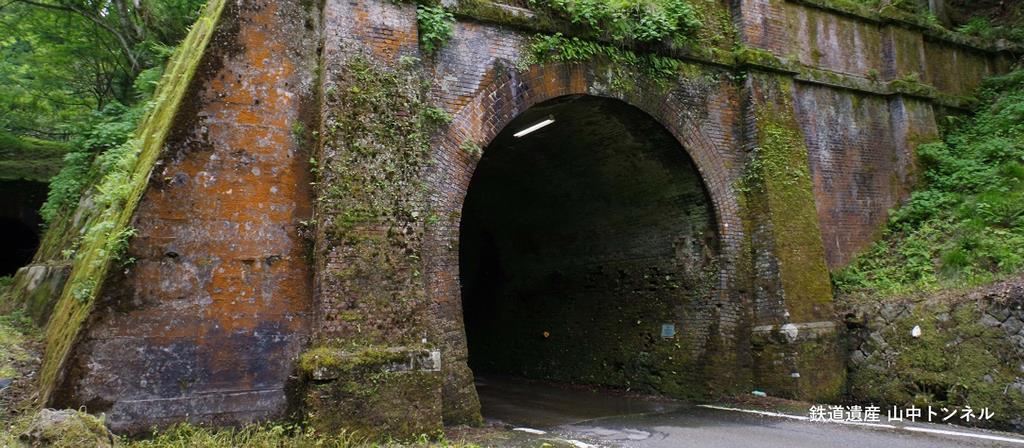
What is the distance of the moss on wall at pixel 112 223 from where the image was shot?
259 inches

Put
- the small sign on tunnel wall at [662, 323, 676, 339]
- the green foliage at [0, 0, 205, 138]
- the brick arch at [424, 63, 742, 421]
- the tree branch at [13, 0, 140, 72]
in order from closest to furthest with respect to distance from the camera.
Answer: the brick arch at [424, 63, 742, 421] < the small sign on tunnel wall at [662, 323, 676, 339] < the green foliage at [0, 0, 205, 138] < the tree branch at [13, 0, 140, 72]

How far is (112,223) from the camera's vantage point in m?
7.11

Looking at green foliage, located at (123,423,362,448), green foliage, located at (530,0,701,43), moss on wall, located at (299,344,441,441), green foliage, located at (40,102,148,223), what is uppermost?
green foliage, located at (530,0,701,43)

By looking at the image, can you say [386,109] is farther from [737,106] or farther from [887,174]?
[887,174]

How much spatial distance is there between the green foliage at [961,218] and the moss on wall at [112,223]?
33.0 feet

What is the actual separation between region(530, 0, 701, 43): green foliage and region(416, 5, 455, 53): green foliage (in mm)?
1500

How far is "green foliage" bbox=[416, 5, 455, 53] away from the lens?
842cm

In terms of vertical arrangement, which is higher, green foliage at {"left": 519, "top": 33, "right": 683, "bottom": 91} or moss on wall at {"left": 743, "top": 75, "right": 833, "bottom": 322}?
green foliage at {"left": 519, "top": 33, "right": 683, "bottom": 91}

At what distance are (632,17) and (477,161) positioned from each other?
3.51 m

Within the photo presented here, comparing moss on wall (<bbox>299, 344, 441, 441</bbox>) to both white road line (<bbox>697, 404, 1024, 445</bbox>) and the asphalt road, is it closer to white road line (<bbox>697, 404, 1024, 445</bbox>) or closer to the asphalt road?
the asphalt road

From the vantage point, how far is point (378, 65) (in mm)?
7871

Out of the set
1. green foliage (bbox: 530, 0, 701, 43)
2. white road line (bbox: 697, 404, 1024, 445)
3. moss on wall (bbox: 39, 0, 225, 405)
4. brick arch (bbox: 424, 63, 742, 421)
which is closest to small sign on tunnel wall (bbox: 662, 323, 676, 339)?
brick arch (bbox: 424, 63, 742, 421)

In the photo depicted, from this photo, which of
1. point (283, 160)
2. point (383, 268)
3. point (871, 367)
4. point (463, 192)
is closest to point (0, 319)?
point (283, 160)

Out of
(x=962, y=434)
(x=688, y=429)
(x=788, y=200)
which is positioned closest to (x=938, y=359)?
(x=962, y=434)
